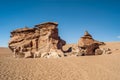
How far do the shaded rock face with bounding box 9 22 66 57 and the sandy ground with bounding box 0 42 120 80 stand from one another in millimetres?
9093

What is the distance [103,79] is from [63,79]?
13.5ft

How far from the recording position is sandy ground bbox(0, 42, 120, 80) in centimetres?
1510

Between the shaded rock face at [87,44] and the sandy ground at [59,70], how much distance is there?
820 centimetres

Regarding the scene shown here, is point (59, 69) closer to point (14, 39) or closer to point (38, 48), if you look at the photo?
point (38, 48)

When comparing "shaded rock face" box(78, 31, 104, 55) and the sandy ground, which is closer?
the sandy ground

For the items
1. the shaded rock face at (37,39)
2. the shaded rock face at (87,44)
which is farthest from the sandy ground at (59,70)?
the shaded rock face at (37,39)

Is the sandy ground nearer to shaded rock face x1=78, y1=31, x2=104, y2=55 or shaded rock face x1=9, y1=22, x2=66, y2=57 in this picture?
shaded rock face x1=78, y1=31, x2=104, y2=55

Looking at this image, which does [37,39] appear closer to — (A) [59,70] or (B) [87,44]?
(B) [87,44]

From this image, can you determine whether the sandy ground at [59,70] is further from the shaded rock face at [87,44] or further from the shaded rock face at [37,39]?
the shaded rock face at [37,39]

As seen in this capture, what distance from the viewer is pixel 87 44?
31.5 metres

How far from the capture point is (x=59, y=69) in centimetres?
1841

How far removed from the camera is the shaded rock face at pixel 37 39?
3011cm

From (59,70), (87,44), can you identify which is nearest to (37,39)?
(87,44)

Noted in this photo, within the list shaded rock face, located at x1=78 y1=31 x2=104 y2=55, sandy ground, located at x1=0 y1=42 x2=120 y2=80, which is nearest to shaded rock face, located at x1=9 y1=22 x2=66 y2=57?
shaded rock face, located at x1=78 y1=31 x2=104 y2=55
